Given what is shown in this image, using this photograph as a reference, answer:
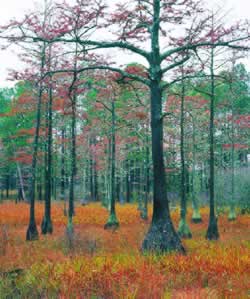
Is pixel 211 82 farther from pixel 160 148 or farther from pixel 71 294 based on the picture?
pixel 71 294

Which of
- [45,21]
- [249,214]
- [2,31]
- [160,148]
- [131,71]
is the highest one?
[45,21]

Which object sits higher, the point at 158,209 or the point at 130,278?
the point at 158,209

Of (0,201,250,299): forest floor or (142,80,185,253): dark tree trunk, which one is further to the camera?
(142,80,185,253): dark tree trunk

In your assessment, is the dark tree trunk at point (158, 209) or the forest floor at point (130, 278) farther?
the dark tree trunk at point (158, 209)

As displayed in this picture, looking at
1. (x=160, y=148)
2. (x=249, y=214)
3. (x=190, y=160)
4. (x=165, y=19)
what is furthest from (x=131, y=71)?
(x=249, y=214)

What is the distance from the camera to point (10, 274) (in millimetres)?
7320

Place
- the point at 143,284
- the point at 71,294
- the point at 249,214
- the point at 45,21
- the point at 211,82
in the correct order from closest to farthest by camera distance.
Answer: the point at 71,294 → the point at 143,284 → the point at 45,21 → the point at 211,82 → the point at 249,214

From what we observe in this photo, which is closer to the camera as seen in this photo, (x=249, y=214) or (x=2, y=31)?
(x=2, y=31)

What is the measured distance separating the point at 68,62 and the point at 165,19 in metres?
6.40

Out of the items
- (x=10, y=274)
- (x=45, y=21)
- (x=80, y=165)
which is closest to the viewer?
(x=10, y=274)

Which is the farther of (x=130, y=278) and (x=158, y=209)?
(x=158, y=209)

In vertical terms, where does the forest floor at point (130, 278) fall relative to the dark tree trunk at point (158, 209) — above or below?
below

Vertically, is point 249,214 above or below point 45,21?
below

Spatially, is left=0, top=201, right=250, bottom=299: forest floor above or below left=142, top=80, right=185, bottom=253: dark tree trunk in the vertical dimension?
below
